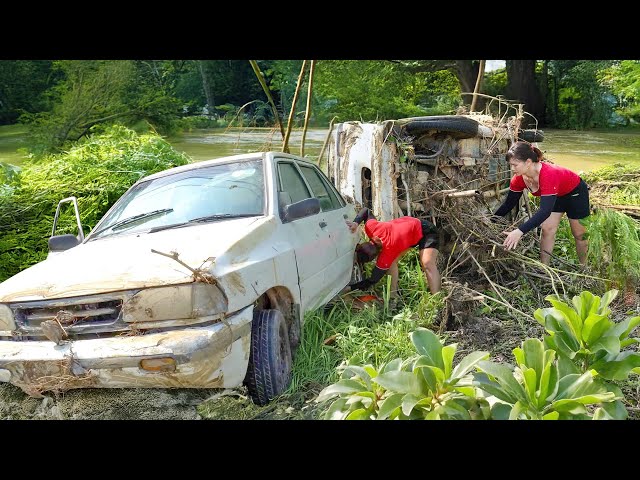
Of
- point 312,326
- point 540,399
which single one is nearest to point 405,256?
point 312,326

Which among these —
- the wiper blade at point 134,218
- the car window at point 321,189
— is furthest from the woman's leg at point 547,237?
the wiper blade at point 134,218

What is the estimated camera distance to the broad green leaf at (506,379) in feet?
7.50

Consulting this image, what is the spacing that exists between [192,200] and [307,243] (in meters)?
0.89

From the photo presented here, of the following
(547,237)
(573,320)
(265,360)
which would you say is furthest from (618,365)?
(547,237)

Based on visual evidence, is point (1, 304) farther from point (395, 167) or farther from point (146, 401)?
point (395, 167)

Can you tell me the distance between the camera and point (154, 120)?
15.5 m

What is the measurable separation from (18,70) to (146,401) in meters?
14.0

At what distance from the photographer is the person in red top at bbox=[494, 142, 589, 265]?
17.0 ft

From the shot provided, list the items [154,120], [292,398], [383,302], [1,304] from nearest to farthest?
1. [1,304]
2. [292,398]
3. [383,302]
4. [154,120]

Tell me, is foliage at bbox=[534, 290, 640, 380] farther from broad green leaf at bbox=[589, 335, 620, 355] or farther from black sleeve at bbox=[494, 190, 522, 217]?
black sleeve at bbox=[494, 190, 522, 217]

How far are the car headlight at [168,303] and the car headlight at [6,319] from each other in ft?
2.43

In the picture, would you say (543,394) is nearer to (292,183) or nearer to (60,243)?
(292,183)

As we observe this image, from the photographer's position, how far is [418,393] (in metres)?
2.30

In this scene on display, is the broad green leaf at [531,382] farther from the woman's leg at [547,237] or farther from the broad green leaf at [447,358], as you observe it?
the woman's leg at [547,237]
